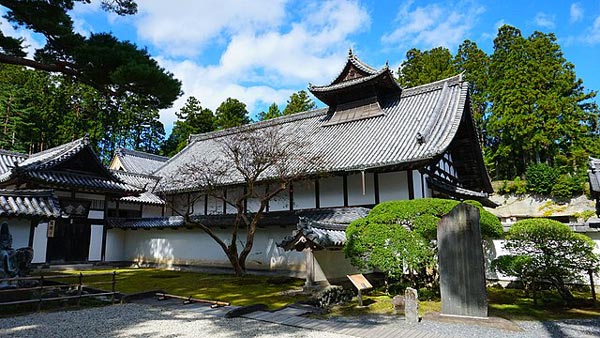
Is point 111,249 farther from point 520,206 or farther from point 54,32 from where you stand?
point 520,206

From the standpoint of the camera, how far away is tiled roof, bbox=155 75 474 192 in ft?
48.9

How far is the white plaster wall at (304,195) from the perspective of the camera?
16859 millimetres

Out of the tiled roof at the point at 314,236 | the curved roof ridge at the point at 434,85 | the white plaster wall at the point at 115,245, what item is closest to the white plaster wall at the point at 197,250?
the white plaster wall at the point at 115,245

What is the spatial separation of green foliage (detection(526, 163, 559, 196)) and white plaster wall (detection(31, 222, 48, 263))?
1370 inches

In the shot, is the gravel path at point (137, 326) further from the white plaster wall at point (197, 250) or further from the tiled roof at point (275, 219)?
the white plaster wall at point (197, 250)

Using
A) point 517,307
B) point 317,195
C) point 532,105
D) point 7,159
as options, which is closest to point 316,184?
point 317,195

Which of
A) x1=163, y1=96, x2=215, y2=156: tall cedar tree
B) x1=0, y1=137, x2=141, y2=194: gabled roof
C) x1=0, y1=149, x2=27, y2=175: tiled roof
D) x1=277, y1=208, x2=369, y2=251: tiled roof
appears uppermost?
x1=163, y1=96, x2=215, y2=156: tall cedar tree

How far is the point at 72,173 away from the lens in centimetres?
2002

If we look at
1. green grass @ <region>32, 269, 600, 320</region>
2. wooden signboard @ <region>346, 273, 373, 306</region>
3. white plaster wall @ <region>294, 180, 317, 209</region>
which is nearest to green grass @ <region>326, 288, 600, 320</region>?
green grass @ <region>32, 269, 600, 320</region>

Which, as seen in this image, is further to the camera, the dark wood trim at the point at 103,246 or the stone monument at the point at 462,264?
the dark wood trim at the point at 103,246

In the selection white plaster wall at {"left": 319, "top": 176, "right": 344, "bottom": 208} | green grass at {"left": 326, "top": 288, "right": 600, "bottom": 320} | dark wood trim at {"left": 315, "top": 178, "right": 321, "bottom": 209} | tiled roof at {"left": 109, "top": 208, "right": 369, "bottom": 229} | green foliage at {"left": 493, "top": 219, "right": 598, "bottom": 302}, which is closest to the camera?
green grass at {"left": 326, "top": 288, "right": 600, "bottom": 320}

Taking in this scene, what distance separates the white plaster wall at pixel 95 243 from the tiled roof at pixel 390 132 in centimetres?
432

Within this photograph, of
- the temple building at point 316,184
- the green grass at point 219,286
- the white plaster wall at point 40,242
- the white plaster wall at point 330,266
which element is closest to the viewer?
the green grass at point 219,286

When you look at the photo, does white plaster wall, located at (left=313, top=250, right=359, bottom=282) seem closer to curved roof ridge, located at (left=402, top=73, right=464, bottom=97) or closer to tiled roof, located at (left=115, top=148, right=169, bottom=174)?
curved roof ridge, located at (left=402, top=73, right=464, bottom=97)
